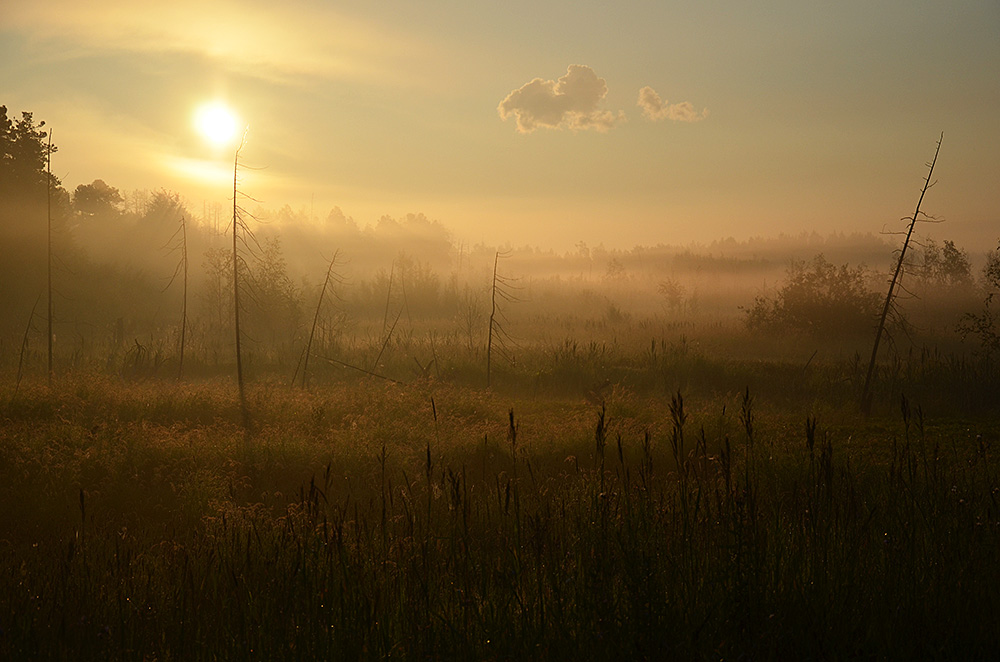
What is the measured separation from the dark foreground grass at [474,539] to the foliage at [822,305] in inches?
734

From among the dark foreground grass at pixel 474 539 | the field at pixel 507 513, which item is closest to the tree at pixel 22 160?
the field at pixel 507 513

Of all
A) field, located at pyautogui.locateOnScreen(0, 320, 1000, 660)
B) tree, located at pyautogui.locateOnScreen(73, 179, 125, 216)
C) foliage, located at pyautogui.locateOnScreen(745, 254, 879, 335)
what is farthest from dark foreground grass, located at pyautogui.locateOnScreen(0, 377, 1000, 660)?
tree, located at pyautogui.locateOnScreen(73, 179, 125, 216)

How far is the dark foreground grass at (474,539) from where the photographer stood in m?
3.64

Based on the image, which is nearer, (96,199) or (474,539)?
(474,539)

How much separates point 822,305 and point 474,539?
3014cm

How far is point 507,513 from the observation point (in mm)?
5414

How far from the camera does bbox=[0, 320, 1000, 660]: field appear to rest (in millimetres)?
3686

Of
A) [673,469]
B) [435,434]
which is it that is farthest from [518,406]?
[673,469]

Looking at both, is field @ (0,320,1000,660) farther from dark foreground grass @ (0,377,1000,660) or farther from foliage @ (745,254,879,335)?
foliage @ (745,254,879,335)

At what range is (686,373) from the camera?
21.4m

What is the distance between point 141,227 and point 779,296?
47.7 meters

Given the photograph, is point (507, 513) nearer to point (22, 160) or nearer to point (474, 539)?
point (474, 539)

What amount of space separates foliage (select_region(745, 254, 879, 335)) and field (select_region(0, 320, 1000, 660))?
776 cm

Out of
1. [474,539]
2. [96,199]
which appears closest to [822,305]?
[474,539]
